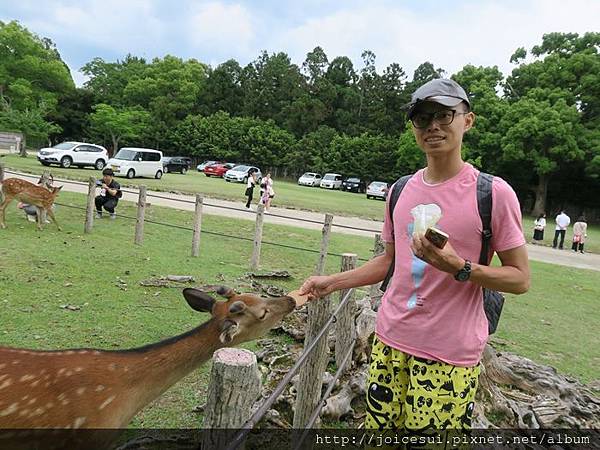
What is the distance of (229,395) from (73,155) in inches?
1032

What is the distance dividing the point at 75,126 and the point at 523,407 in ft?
164

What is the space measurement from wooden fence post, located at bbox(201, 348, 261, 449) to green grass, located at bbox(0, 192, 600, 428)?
6.69 ft

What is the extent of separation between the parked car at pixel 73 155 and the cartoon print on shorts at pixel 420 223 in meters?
25.7

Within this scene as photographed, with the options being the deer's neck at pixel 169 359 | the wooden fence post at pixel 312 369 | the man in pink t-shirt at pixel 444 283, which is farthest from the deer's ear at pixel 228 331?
the man in pink t-shirt at pixel 444 283

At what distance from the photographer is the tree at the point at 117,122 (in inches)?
1547

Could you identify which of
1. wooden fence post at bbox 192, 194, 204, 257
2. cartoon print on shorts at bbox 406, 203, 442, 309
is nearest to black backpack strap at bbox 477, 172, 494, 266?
cartoon print on shorts at bbox 406, 203, 442, 309

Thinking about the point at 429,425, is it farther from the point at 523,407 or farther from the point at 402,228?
the point at 523,407

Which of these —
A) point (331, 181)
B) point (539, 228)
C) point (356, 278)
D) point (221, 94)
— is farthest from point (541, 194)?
point (221, 94)

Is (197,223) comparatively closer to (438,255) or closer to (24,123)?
(438,255)

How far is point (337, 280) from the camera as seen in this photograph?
7.90ft

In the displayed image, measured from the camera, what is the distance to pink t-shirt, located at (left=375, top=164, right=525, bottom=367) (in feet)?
5.54

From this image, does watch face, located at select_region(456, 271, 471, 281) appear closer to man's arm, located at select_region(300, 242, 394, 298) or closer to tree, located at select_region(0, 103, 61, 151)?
man's arm, located at select_region(300, 242, 394, 298)

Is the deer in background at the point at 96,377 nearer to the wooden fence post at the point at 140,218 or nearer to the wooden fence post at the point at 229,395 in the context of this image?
the wooden fence post at the point at 229,395

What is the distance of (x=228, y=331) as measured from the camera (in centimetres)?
253
